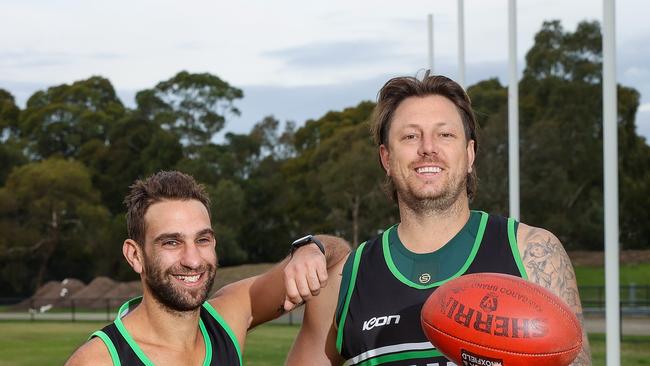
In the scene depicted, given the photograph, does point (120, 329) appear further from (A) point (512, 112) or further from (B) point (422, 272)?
(A) point (512, 112)

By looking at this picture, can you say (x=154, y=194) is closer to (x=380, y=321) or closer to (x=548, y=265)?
(x=380, y=321)

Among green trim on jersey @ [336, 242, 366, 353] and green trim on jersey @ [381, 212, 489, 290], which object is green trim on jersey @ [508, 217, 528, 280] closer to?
green trim on jersey @ [381, 212, 489, 290]

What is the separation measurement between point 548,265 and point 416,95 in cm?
83

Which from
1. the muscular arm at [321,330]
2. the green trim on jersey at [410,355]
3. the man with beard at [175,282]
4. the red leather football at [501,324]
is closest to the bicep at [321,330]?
the muscular arm at [321,330]

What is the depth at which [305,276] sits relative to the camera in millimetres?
3771

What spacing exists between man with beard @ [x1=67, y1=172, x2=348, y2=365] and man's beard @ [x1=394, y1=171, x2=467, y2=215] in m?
0.39

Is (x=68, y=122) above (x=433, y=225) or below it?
below

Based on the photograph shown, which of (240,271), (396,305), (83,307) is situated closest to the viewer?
(396,305)

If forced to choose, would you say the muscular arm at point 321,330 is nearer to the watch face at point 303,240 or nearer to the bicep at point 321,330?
the bicep at point 321,330

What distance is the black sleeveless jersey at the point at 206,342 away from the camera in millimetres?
3752

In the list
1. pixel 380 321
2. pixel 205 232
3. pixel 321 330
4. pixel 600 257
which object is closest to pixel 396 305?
pixel 380 321

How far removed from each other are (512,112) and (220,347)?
14.3 m

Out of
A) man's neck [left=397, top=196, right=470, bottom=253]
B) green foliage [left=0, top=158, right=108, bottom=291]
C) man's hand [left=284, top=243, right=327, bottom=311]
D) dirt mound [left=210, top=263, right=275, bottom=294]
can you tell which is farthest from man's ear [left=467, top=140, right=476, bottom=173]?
green foliage [left=0, top=158, right=108, bottom=291]

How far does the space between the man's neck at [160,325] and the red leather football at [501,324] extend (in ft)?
3.22
